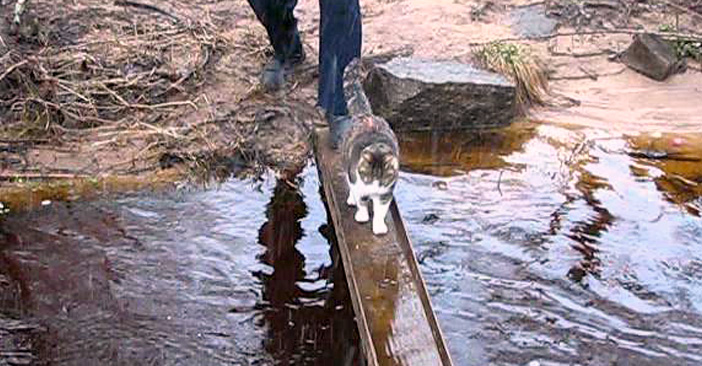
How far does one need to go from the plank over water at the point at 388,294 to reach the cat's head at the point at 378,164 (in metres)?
0.25

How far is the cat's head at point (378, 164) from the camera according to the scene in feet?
13.0

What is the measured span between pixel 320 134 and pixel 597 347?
1678 mm

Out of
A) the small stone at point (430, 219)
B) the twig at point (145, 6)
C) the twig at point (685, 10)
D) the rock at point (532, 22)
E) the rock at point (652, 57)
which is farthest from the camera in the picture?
the twig at point (685, 10)

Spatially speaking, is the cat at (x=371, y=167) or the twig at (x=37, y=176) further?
the twig at (x=37, y=176)

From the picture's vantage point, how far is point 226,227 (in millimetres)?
4934

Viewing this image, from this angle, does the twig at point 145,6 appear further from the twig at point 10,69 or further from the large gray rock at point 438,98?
the large gray rock at point 438,98

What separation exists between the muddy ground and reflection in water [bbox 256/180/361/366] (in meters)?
0.69

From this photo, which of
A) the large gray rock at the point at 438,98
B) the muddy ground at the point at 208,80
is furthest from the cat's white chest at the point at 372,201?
the large gray rock at the point at 438,98

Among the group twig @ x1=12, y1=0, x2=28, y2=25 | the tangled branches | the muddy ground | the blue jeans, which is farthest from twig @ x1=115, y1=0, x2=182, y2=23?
the blue jeans

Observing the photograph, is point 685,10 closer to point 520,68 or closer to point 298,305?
point 520,68

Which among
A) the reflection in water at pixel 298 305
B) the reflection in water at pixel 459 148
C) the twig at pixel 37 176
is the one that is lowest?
the reflection in water at pixel 298 305

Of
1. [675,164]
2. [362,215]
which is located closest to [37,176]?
[362,215]

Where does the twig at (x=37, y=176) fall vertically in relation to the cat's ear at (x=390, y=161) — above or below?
below

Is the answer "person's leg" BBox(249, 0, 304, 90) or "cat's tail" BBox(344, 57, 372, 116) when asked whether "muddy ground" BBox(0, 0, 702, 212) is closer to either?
"person's leg" BBox(249, 0, 304, 90)
